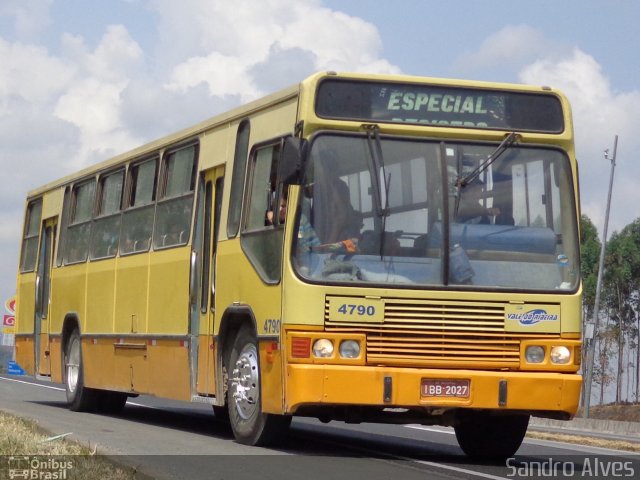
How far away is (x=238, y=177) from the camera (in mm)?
15180

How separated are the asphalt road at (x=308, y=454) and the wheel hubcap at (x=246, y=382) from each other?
381mm

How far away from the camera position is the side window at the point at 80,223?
841 inches

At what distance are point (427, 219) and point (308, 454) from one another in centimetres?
247

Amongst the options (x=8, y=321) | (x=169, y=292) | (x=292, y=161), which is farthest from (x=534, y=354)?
(x=8, y=321)

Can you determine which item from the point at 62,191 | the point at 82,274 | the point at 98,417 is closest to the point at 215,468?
the point at 98,417

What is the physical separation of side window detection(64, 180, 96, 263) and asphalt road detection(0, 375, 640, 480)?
7.96ft

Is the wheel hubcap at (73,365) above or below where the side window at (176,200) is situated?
below

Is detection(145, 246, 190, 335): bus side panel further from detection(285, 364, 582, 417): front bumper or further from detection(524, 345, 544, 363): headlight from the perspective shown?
detection(524, 345, 544, 363): headlight

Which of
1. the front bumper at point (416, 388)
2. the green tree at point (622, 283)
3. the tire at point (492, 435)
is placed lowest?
the tire at point (492, 435)

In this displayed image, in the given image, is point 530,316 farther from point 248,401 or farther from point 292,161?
point 248,401

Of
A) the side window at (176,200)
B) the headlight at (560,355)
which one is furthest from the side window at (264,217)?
the headlight at (560,355)

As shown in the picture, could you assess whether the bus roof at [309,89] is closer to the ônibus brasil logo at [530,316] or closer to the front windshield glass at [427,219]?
the front windshield glass at [427,219]

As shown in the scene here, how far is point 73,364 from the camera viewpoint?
21484mm

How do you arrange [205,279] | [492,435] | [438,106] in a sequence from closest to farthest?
[438,106]
[492,435]
[205,279]
